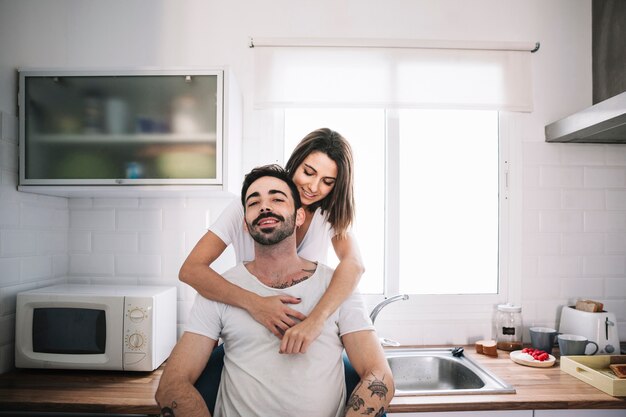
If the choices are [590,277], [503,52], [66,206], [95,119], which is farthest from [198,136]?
[590,277]

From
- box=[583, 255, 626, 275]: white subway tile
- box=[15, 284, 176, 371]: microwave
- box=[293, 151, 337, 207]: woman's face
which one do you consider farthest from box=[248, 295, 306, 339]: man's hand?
box=[583, 255, 626, 275]: white subway tile

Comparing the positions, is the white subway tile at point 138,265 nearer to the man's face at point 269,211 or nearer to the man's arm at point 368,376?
the man's face at point 269,211

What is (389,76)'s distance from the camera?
2.15 m

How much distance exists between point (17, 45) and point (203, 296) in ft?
5.45

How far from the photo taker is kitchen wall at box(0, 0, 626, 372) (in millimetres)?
2154

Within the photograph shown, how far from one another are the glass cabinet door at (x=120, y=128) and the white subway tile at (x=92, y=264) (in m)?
0.50

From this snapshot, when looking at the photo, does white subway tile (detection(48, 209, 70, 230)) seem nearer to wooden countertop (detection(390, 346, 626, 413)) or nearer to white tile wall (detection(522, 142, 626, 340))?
wooden countertop (detection(390, 346, 626, 413))

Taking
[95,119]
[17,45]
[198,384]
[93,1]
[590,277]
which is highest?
[93,1]

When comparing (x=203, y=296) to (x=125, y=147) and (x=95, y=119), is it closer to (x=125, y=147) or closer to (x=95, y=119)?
(x=125, y=147)

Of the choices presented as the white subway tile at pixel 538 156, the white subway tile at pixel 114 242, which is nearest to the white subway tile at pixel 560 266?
the white subway tile at pixel 538 156

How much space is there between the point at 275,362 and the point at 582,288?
1.77 m

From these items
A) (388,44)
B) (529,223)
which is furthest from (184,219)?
(529,223)

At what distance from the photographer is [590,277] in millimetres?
2217

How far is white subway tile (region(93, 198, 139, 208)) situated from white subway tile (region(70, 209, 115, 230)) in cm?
3
